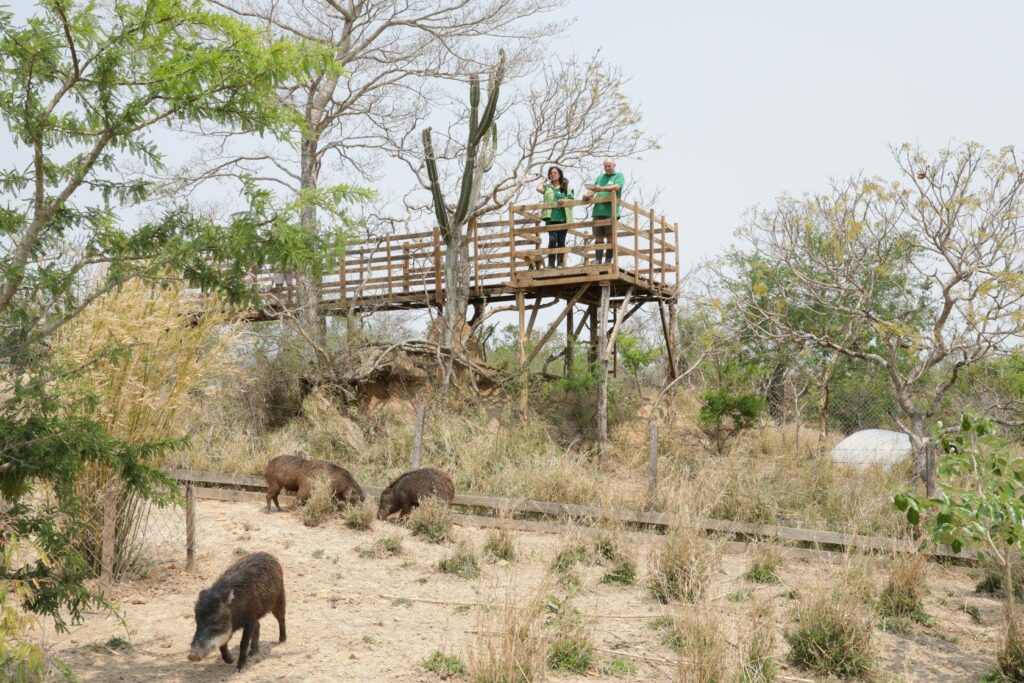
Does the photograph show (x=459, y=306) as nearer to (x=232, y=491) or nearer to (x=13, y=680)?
(x=232, y=491)

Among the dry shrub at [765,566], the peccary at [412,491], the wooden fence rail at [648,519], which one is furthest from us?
the peccary at [412,491]

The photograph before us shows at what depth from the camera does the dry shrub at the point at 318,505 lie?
1077 centimetres

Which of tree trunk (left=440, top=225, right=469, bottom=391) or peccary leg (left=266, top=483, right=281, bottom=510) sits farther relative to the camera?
tree trunk (left=440, top=225, right=469, bottom=391)

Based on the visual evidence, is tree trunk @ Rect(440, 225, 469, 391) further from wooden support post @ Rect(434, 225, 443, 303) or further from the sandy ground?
the sandy ground

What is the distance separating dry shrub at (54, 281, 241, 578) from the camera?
793 cm

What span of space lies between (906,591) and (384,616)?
4.49 meters

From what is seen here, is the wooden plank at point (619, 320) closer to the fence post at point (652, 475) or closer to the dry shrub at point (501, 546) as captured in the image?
the fence post at point (652, 475)

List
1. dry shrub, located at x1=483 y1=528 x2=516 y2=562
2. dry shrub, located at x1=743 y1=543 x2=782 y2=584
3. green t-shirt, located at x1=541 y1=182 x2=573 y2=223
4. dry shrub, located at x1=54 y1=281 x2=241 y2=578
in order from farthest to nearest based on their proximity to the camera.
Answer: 1. green t-shirt, located at x1=541 y1=182 x2=573 y2=223
2. dry shrub, located at x1=483 y1=528 x2=516 y2=562
3. dry shrub, located at x1=743 y1=543 x2=782 y2=584
4. dry shrub, located at x1=54 y1=281 x2=241 y2=578

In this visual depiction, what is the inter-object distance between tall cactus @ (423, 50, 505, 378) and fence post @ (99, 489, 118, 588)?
9866 millimetres

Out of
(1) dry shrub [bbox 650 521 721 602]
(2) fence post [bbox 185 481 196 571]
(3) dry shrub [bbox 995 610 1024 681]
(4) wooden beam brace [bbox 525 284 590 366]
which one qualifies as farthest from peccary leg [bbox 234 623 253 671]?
(4) wooden beam brace [bbox 525 284 590 366]

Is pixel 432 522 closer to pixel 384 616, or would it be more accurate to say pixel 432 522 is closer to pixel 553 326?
pixel 384 616

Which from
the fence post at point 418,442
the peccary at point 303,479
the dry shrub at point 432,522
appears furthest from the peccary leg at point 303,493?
the fence post at point 418,442

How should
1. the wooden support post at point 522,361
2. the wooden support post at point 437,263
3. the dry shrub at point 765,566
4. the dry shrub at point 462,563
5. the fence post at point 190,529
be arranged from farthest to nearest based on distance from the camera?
the wooden support post at point 437,263
the wooden support post at point 522,361
the dry shrub at point 462,563
the dry shrub at point 765,566
the fence post at point 190,529

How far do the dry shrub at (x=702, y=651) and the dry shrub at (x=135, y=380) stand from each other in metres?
4.70
